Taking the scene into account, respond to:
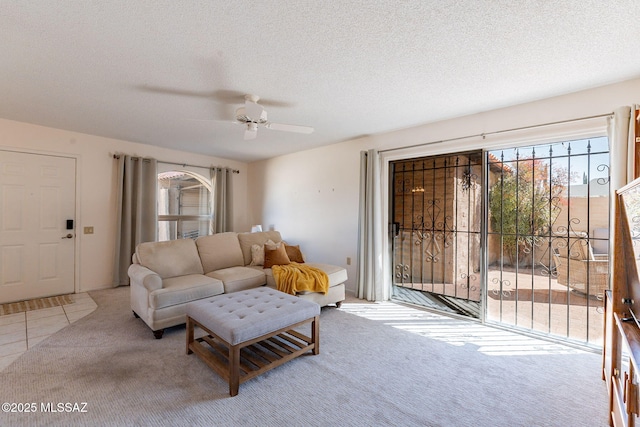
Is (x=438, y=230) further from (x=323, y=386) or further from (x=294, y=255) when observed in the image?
(x=323, y=386)

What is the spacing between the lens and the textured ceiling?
1560mm

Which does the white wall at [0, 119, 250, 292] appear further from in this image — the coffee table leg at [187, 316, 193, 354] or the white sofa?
the coffee table leg at [187, 316, 193, 354]

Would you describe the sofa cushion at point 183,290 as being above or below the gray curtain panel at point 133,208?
below

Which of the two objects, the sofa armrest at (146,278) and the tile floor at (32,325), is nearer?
the tile floor at (32,325)

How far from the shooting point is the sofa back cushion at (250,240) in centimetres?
407

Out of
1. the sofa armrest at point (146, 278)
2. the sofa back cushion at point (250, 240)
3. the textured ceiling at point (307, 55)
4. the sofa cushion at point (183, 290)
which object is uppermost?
the textured ceiling at point (307, 55)

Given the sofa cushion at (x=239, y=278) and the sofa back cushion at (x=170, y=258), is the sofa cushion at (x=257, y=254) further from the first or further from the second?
the sofa back cushion at (x=170, y=258)

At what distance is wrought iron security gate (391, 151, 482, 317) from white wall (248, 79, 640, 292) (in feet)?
1.42

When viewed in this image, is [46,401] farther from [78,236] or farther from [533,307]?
[533,307]

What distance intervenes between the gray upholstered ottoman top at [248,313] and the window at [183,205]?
3.25 metres

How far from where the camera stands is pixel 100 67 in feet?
7.11

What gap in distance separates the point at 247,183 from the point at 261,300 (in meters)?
4.15

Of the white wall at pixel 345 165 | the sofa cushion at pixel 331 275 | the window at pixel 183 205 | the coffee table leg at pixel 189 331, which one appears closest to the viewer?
the coffee table leg at pixel 189 331

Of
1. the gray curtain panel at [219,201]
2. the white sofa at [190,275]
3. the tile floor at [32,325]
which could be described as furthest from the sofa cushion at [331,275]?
the gray curtain panel at [219,201]
